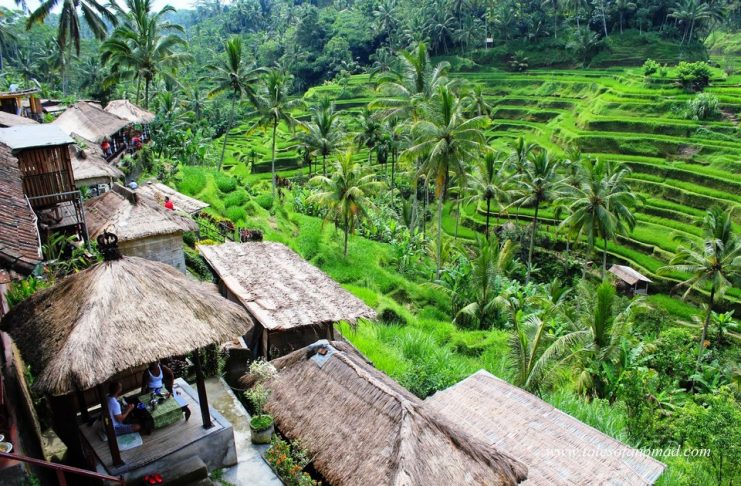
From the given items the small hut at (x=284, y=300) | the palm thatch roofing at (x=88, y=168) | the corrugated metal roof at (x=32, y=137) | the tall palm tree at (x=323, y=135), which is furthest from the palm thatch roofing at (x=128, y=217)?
the tall palm tree at (x=323, y=135)

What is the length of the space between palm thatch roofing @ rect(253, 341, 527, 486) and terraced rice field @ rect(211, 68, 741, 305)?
90.0 ft

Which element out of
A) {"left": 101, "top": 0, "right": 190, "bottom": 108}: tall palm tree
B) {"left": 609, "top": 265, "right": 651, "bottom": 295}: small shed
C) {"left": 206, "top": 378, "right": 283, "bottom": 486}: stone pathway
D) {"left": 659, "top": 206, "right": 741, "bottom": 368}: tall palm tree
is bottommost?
{"left": 609, "top": 265, "right": 651, "bottom": 295}: small shed

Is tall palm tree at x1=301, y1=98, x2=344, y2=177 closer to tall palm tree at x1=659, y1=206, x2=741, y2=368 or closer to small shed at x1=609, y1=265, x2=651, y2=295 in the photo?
small shed at x1=609, y1=265, x2=651, y2=295

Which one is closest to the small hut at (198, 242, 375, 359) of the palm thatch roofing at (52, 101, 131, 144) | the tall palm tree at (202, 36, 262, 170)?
the palm thatch roofing at (52, 101, 131, 144)

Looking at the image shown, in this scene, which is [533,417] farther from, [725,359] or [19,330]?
[725,359]

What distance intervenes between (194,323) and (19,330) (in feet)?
8.55

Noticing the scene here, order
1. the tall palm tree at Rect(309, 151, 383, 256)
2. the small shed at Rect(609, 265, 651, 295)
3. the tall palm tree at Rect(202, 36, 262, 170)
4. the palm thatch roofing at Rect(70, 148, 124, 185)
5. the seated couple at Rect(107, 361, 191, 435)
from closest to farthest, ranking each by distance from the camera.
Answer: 1. the seated couple at Rect(107, 361, 191, 435)
2. the palm thatch roofing at Rect(70, 148, 124, 185)
3. the tall palm tree at Rect(309, 151, 383, 256)
4. the tall palm tree at Rect(202, 36, 262, 170)
5. the small shed at Rect(609, 265, 651, 295)

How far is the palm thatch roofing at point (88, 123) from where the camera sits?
78.2 ft

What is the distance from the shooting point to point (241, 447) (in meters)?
9.92

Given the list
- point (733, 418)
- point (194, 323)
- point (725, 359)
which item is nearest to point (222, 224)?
point (194, 323)

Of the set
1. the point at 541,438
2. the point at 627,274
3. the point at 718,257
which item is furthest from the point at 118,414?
the point at 627,274

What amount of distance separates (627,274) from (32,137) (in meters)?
31.8

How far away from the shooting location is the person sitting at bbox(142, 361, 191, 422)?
8914 millimetres

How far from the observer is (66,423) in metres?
8.92
